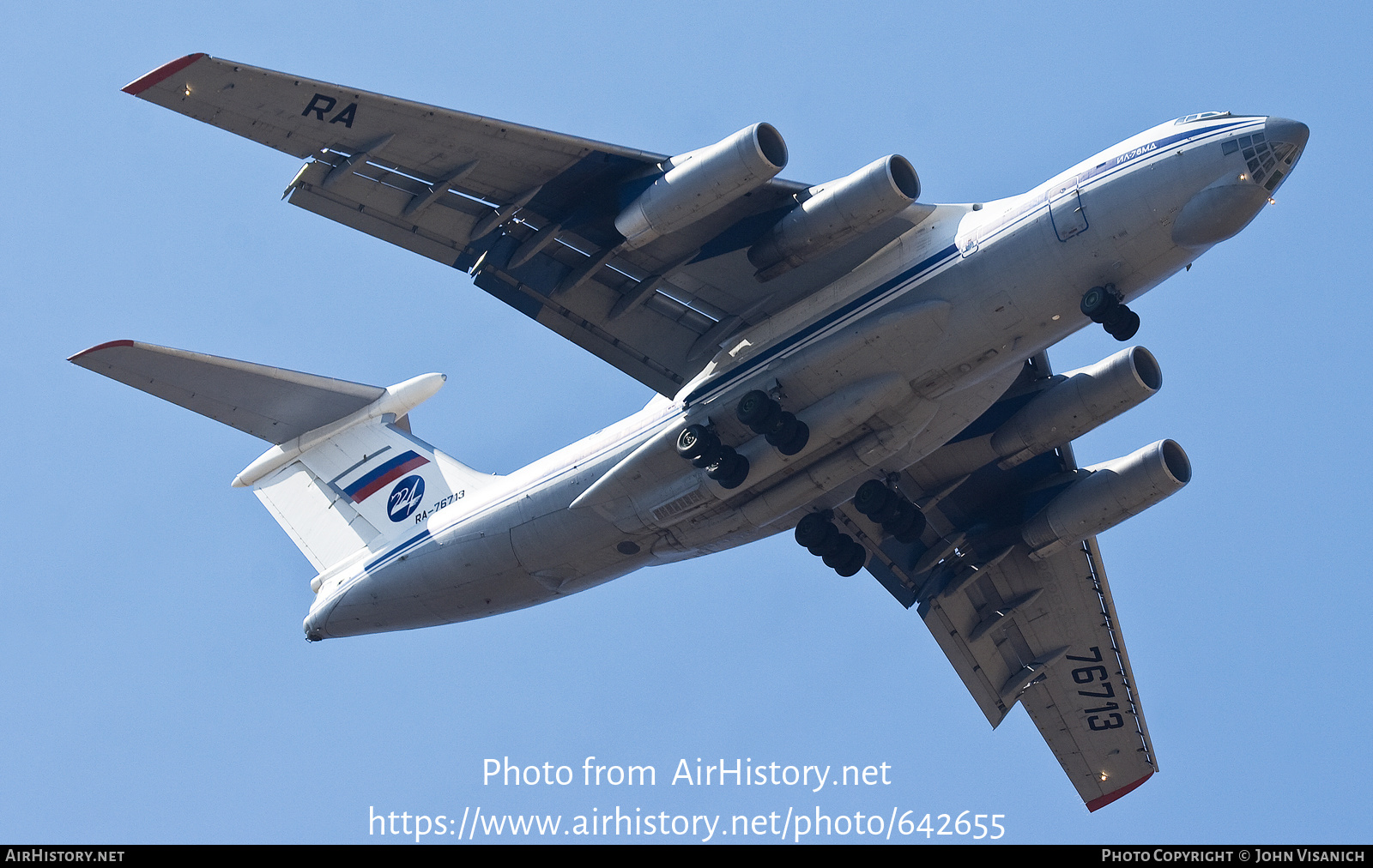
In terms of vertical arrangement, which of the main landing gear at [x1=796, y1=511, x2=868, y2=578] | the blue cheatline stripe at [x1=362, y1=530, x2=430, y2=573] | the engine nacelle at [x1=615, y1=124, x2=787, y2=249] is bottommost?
the blue cheatline stripe at [x1=362, y1=530, x2=430, y2=573]

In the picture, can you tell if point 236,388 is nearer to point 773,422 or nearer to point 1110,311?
point 773,422

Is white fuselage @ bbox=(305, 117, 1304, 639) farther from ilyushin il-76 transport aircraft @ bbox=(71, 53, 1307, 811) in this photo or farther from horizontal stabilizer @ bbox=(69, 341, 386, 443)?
horizontal stabilizer @ bbox=(69, 341, 386, 443)

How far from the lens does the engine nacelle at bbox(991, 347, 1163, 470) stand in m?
15.8

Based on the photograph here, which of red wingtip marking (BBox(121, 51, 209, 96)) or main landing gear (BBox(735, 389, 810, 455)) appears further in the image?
main landing gear (BBox(735, 389, 810, 455))

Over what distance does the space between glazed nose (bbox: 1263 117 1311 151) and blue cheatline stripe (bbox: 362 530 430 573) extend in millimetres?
9022

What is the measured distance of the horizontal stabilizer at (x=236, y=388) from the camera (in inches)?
615

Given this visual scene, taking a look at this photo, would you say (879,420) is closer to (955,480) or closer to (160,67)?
(955,480)

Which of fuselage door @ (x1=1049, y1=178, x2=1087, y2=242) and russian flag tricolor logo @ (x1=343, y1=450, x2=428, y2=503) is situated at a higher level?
fuselage door @ (x1=1049, y1=178, x2=1087, y2=242)

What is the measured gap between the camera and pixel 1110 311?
1360 cm

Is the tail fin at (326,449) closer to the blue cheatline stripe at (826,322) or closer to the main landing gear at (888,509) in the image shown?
the blue cheatline stripe at (826,322)

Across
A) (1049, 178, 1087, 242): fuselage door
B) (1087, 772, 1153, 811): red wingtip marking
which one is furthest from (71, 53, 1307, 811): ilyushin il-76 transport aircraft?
(1087, 772, 1153, 811): red wingtip marking

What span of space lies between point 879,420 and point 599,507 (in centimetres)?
289

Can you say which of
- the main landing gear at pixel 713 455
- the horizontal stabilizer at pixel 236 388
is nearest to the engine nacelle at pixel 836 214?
the main landing gear at pixel 713 455
